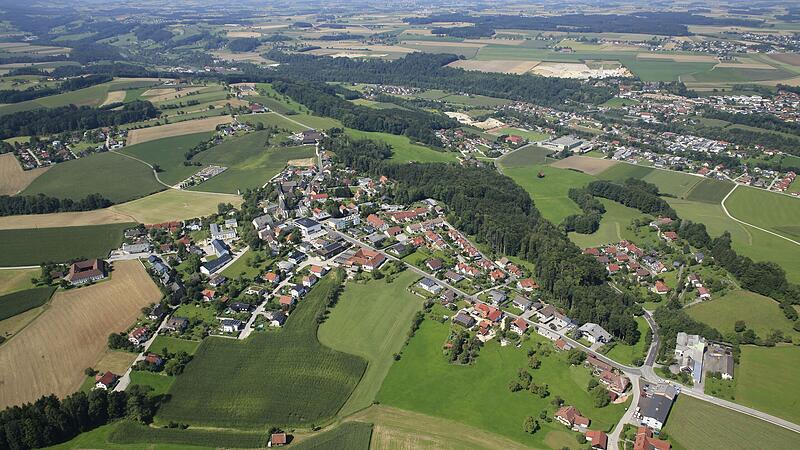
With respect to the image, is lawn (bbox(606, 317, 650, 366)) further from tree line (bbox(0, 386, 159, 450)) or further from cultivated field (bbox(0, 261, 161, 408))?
cultivated field (bbox(0, 261, 161, 408))

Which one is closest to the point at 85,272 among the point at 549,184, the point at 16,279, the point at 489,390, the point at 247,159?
the point at 16,279

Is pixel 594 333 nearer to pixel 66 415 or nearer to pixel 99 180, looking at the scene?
pixel 66 415

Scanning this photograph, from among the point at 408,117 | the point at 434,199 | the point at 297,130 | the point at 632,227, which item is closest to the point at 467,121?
the point at 408,117

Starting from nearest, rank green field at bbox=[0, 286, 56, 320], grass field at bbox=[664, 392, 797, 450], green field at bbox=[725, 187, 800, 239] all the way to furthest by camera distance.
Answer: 1. grass field at bbox=[664, 392, 797, 450]
2. green field at bbox=[0, 286, 56, 320]
3. green field at bbox=[725, 187, 800, 239]

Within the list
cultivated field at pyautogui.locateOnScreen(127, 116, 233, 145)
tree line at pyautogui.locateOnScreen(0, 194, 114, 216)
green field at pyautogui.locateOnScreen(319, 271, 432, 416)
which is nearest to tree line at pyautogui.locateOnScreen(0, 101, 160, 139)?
cultivated field at pyautogui.locateOnScreen(127, 116, 233, 145)

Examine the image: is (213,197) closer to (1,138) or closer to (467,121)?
(1,138)

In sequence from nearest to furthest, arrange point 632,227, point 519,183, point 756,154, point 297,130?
point 632,227 < point 519,183 < point 756,154 < point 297,130
